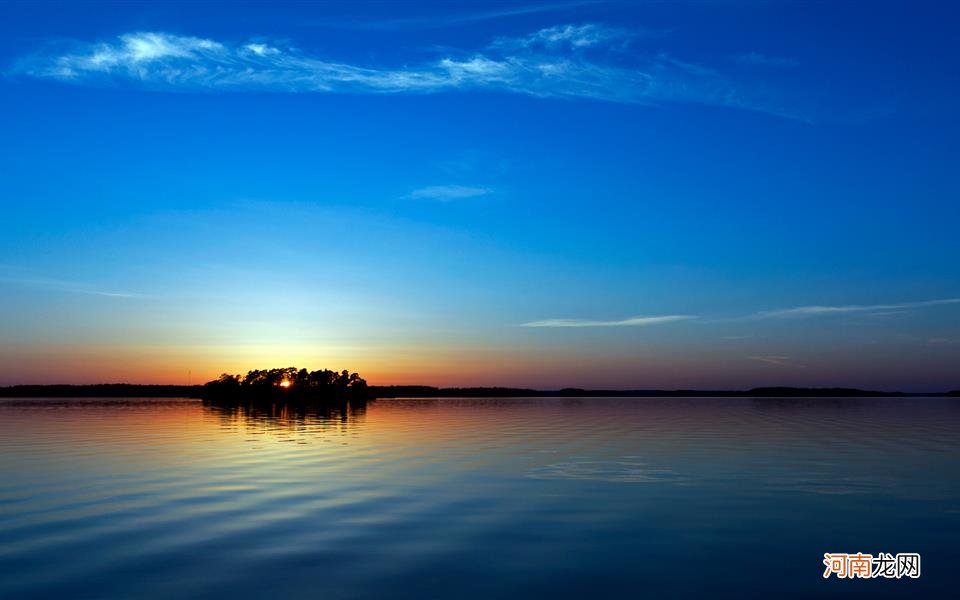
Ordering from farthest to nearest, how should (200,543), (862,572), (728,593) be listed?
(200,543), (862,572), (728,593)

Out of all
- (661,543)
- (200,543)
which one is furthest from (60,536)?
(661,543)

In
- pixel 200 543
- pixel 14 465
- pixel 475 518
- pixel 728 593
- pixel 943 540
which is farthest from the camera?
pixel 14 465

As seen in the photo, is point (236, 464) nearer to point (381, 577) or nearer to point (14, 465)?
point (14, 465)

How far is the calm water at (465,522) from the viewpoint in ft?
61.2

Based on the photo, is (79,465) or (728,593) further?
(79,465)

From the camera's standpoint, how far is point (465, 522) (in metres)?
26.5

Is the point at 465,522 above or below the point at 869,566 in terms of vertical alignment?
above

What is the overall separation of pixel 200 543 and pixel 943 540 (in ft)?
78.6

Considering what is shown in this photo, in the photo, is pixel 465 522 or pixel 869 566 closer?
pixel 869 566

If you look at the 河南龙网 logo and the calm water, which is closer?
the calm water

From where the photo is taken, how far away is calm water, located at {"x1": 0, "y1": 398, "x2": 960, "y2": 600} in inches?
A: 734

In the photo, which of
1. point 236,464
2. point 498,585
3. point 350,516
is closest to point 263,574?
point 498,585

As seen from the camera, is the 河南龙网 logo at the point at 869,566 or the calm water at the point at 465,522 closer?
the calm water at the point at 465,522

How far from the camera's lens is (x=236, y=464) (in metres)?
45.2
